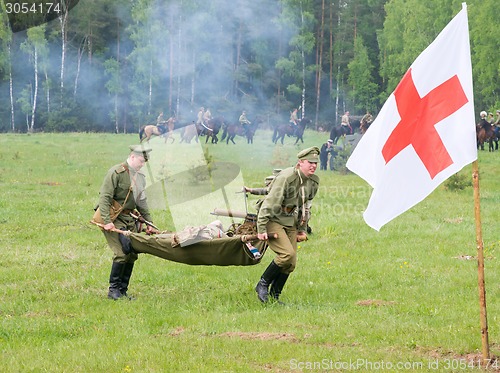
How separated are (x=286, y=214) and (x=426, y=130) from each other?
3.16m

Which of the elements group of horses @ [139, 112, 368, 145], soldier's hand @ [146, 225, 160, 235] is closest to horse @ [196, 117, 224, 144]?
group of horses @ [139, 112, 368, 145]

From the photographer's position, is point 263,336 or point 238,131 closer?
point 263,336

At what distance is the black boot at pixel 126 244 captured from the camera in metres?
10.1

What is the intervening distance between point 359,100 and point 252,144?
2212cm

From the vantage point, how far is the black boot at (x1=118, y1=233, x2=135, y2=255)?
397 inches

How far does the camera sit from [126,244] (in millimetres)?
10086

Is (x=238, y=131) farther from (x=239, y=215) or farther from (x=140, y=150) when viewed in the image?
(x=140, y=150)

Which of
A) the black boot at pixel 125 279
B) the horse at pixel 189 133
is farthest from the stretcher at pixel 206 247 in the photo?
the horse at pixel 189 133

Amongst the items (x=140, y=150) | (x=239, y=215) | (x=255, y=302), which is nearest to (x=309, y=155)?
(x=239, y=215)

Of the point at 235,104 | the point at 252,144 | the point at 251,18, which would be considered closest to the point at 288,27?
the point at 251,18

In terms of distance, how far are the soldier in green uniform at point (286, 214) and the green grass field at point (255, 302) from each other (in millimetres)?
375

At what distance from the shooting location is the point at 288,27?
55.7 metres

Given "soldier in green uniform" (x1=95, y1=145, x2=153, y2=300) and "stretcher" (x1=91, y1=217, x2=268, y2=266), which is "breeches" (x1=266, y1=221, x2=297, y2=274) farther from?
"soldier in green uniform" (x1=95, y1=145, x2=153, y2=300)

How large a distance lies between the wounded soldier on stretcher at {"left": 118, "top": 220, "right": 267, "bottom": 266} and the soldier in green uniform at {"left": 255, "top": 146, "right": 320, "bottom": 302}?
21 cm
